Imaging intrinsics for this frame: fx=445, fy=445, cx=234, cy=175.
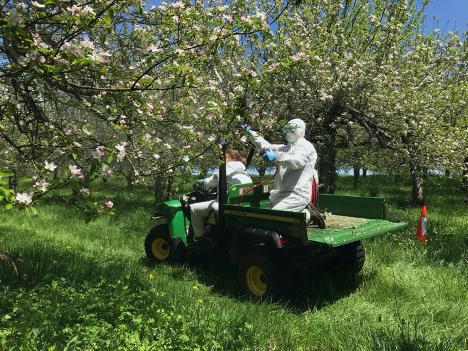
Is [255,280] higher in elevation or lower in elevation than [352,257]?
lower

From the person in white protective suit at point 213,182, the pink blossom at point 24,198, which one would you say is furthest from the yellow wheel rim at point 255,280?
the pink blossom at point 24,198

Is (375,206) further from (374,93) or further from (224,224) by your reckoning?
(374,93)

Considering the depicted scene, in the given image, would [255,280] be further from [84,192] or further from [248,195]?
[84,192]

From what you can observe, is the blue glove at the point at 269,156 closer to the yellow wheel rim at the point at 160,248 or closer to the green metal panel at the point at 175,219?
the green metal panel at the point at 175,219

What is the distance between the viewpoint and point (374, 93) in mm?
9641

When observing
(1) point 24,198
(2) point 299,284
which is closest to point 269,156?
(2) point 299,284

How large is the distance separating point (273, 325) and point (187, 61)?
9.16 ft

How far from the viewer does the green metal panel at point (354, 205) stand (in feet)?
20.2

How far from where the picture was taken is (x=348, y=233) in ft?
16.3

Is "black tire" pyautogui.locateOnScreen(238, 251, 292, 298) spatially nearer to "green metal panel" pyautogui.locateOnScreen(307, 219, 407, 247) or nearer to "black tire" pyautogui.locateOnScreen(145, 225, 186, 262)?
"green metal panel" pyautogui.locateOnScreen(307, 219, 407, 247)

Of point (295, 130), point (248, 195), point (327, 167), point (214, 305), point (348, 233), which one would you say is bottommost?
point (214, 305)

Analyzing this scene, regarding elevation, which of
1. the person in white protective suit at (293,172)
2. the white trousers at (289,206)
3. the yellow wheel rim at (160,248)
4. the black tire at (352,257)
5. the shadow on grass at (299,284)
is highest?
the person in white protective suit at (293,172)

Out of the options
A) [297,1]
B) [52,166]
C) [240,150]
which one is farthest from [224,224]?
[297,1]

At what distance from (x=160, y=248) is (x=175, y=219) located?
693 millimetres
